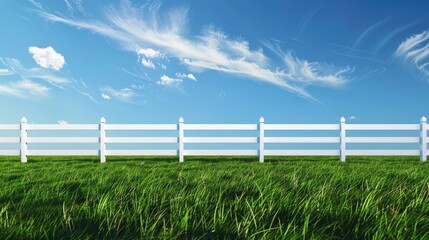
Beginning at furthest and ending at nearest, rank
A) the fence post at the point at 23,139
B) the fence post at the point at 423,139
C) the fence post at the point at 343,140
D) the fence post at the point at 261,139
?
the fence post at the point at 23,139 < the fence post at the point at 423,139 < the fence post at the point at 343,140 < the fence post at the point at 261,139

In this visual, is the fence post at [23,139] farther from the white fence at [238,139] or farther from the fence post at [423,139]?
the fence post at [423,139]

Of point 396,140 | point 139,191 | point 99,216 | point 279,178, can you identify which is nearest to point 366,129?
point 396,140

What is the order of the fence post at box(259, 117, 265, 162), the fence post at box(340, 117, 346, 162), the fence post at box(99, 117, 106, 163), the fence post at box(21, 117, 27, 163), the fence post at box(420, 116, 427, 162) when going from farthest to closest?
the fence post at box(21, 117, 27, 163) < the fence post at box(420, 116, 427, 162) < the fence post at box(99, 117, 106, 163) < the fence post at box(340, 117, 346, 162) < the fence post at box(259, 117, 265, 162)

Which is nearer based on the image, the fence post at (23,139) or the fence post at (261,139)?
the fence post at (261,139)

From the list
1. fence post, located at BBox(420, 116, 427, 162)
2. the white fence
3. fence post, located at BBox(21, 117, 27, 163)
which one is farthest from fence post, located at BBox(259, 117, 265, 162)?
fence post, located at BBox(21, 117, 27, 163)

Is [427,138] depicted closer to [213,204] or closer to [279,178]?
[279,178]

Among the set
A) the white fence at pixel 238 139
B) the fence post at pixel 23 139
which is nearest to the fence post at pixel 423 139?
the white fence at pixel 238 139

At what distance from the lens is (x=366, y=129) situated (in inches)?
522

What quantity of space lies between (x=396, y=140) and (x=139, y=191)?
38.4 feet

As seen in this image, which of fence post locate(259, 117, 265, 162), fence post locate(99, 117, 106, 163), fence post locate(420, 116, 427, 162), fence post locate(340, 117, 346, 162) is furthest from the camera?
fence post locate(420, 116, 427, 162)

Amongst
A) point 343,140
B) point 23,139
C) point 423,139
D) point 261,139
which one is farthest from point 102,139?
point 423,139

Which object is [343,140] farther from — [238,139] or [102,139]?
[102,139]

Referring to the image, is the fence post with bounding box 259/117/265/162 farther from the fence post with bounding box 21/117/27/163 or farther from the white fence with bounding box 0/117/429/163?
the fence post with bounding box 21/117/27/163

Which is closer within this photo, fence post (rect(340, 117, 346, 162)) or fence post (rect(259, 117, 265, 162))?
fence post (rect(259, 117, 265, 162))
